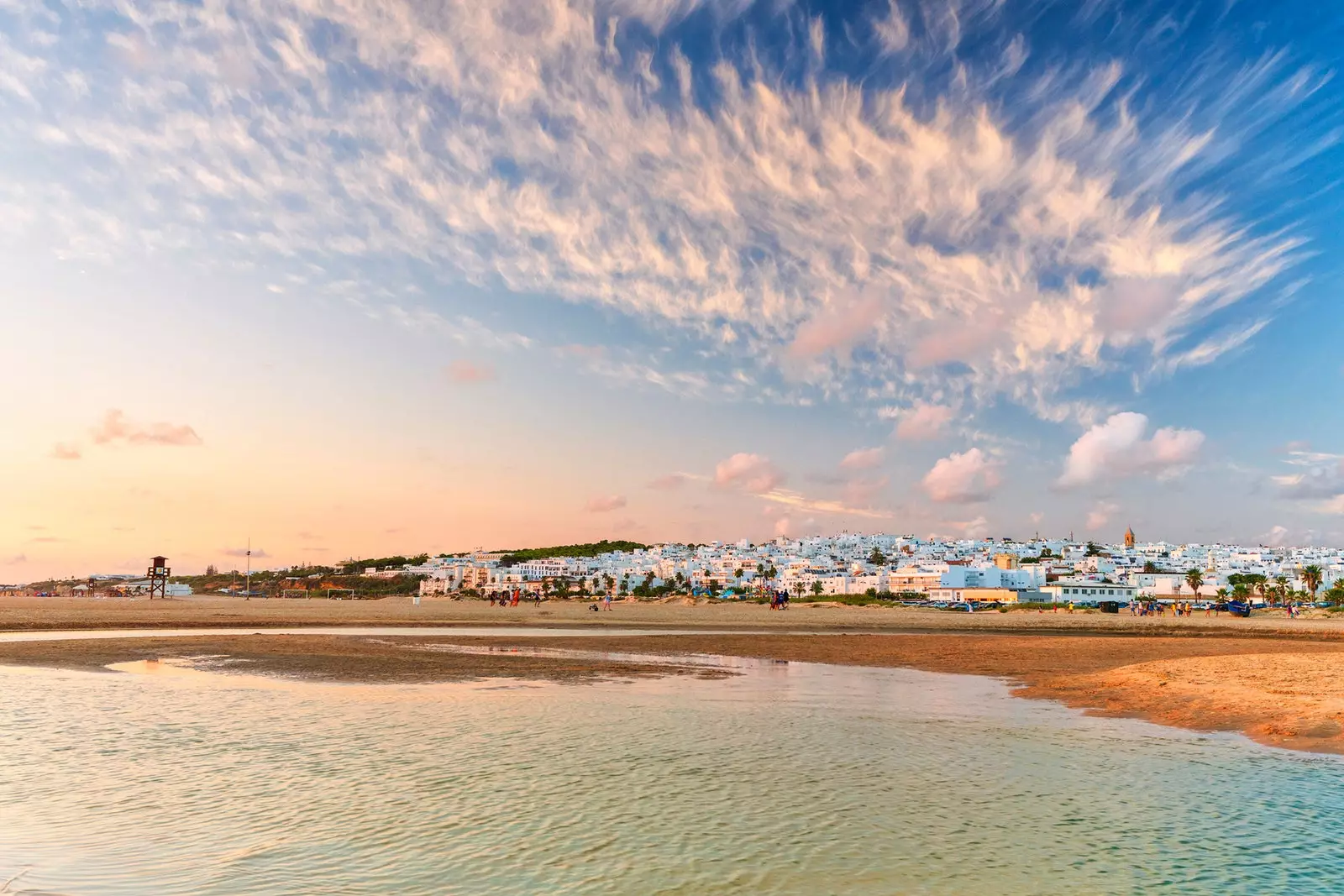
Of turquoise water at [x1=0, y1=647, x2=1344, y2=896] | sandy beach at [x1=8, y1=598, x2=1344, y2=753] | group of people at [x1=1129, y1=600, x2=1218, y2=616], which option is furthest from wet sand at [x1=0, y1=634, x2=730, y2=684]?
group of people at [x1=1129, y1=600, x2=1218, y2=616]

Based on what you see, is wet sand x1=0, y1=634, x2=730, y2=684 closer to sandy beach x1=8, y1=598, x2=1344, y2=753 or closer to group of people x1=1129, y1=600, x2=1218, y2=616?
sandy beach x1=8, y1=598, x2=1344, y2=753

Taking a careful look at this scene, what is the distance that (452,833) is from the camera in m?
10.6

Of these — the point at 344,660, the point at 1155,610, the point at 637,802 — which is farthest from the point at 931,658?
the point at 1155,610

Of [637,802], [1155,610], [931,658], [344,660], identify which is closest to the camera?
[637,802]

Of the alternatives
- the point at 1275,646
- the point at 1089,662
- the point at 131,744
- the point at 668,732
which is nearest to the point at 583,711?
the point at 668,732

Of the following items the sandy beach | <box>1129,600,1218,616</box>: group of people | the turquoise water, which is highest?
the turquoise water

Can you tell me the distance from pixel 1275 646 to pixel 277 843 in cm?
5315

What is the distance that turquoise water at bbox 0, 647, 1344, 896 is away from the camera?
9188mm

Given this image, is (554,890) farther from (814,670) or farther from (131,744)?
(814,670)

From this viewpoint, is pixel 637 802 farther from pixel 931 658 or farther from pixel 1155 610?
pixel 1155 610

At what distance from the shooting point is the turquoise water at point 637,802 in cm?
919

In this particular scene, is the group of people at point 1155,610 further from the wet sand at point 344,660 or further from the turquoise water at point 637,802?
the turquoise water at point 637,802

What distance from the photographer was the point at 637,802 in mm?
12312

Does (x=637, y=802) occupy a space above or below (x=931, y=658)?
above
